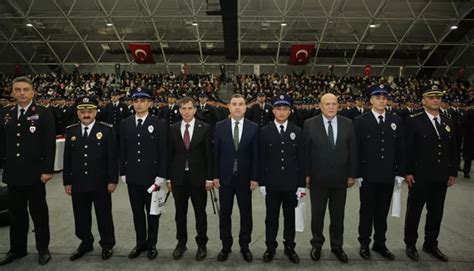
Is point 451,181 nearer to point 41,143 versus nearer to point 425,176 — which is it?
point 425,176

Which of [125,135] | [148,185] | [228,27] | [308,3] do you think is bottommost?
[148,185]

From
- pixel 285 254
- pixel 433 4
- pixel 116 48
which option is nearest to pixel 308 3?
pixel 433 4

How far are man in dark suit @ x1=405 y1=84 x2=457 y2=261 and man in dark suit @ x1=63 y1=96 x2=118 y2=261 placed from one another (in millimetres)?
3271

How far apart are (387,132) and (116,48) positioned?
2222 cm

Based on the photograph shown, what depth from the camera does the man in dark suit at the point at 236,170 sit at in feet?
12.2

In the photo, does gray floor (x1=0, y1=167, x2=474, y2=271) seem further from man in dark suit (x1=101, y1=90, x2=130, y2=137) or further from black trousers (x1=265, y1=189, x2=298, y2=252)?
man in dark suit (x1=101, y1=90, x2=130, y2=137)

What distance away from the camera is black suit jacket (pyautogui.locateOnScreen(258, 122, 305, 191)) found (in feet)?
12.0

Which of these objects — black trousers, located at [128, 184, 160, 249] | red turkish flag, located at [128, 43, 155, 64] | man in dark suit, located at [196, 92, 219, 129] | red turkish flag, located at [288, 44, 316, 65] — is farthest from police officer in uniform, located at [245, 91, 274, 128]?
red turkish flag, located at [128, 43, 155, 64]

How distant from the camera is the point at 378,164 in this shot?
149 inches

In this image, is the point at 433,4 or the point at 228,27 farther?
the point at 433,4

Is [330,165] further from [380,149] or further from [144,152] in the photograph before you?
[144,152]

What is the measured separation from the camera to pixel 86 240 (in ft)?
12.6

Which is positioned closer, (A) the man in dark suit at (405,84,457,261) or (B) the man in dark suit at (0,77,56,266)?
(B) the man in dark suit at (0,77,56,266)

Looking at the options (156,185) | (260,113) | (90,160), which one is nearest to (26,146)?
(90,160)
